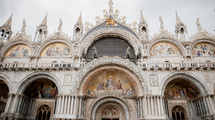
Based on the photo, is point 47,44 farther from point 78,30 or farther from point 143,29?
point 143,29

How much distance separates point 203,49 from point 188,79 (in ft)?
18.7

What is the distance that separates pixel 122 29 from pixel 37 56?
11.4 meters

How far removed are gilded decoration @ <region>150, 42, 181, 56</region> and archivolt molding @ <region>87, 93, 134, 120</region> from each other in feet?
23.3

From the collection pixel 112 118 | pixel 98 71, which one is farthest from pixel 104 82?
pixel 112 118

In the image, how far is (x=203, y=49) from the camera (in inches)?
736

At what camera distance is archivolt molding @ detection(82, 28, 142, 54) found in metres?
19.1

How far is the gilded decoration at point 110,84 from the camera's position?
1650cm

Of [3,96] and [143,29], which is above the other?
[143,29]

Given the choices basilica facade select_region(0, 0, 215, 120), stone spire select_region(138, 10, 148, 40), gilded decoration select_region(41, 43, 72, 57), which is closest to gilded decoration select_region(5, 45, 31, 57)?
basilica facade select_region(0, 0, 215, 120)

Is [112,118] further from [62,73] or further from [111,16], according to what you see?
[111,16]

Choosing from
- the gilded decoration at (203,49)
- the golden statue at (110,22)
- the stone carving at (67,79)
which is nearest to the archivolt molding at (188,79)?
the gilded decoration at (203,49)

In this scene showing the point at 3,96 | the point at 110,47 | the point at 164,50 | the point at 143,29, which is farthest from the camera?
the point at 143,29

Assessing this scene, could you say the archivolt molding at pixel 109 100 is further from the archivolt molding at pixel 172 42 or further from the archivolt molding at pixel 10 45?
the archivolt molding at pixel 10 45

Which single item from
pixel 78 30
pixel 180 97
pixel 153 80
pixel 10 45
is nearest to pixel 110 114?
pixel 153 80
